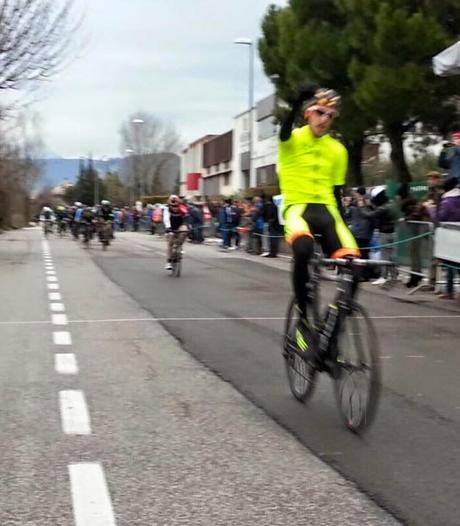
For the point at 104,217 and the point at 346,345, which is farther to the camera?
the point at 104,217

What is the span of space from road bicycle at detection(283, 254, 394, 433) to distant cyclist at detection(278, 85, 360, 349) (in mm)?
123

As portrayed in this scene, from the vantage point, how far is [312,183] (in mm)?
6148

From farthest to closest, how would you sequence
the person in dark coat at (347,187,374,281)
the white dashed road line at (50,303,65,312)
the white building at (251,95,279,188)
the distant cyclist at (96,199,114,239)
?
the white building at (251,95,279,188), the distant cyclist at (96,199,114,239), the person in dark coat at (347,187,374,281), the white dashed road line at (50,303,65,312)

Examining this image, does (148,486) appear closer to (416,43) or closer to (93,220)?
(416,43)

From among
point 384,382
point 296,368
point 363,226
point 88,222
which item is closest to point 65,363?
point 296,368

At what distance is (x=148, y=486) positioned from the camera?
450 cm

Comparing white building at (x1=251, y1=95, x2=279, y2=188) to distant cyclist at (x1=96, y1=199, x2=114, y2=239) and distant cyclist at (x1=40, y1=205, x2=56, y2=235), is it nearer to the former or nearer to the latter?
distant cyclist at (x1=40, y1=205, x2=56, y2=235)

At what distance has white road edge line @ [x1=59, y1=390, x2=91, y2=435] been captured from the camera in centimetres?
561

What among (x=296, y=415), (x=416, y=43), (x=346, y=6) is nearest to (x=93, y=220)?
(x=346, y=6)

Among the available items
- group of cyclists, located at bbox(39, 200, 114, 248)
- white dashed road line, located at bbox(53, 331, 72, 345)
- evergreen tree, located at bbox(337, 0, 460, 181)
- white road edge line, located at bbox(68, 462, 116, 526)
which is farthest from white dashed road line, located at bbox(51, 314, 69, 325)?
group of cyclists, located at bbox(39, 200, 114, 248)

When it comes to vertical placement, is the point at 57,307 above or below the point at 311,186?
below

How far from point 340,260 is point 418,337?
4.38 meters

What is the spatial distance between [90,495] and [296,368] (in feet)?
7.90

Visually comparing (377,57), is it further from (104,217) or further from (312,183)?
(312,183)
